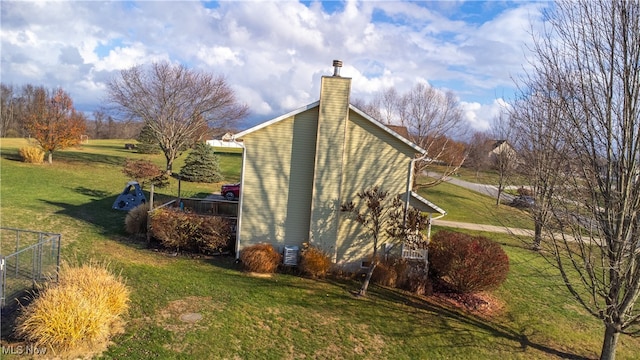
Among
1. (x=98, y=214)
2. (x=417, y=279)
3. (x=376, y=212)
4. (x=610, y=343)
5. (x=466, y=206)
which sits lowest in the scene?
(x=610, y=343)

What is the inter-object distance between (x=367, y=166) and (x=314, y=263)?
3.97 metres

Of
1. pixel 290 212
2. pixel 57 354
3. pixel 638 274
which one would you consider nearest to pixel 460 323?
pixel 638 274

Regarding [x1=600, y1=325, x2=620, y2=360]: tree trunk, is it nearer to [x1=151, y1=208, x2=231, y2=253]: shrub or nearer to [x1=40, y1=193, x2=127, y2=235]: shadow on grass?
[x1=151, y1=208, x2=231, y2=253]: shrub

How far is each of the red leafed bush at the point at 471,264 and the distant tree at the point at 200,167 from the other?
87.9 ft

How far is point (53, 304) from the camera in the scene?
7840mm

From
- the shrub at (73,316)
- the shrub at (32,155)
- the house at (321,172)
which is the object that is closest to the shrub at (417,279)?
the house at (321,172)

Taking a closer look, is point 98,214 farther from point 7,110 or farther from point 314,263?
point 7,110

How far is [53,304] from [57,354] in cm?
95

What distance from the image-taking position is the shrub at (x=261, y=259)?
539 inches

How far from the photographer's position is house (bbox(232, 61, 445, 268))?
1420 cm

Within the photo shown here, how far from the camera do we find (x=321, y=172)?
46.8 ft

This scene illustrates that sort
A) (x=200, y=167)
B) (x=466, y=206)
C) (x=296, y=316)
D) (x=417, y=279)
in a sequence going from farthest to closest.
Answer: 1. (x=200, y=167)
2. (x=466, y=206)
3. (x=417, y=279)
4. (x=296, y=316)

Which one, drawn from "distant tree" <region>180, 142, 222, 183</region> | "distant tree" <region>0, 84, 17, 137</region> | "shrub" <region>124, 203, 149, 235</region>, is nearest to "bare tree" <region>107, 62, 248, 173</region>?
"distant tree" <region>180, 142, 222, 183</region>

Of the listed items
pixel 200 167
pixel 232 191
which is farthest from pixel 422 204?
pixel 200 167
